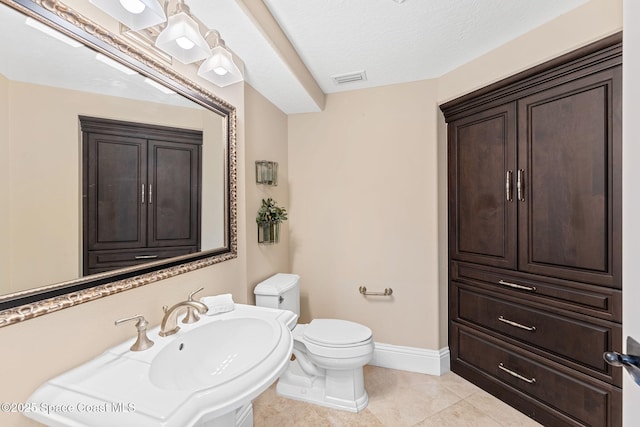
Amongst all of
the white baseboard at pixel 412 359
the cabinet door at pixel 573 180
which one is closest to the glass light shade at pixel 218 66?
the cabinet door at pixel 573 180

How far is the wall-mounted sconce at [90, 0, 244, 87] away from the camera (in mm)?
923

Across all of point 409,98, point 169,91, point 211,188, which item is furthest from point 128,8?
point 409,98

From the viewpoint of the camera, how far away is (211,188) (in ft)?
5.09

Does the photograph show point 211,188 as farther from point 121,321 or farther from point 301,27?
point 301,27

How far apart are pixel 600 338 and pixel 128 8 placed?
2484mm

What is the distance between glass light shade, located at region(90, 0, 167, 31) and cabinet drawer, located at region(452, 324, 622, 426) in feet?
8.23

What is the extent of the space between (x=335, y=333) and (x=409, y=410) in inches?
25.9

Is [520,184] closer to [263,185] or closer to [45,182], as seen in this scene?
A: [263,185]

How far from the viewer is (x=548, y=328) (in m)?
1.69

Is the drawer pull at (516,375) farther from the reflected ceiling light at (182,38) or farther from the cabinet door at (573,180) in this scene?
the reflected ceiling light at (182,38)

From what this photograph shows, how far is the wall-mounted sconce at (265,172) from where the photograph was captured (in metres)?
2.09

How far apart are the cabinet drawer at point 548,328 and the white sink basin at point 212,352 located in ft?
5.28

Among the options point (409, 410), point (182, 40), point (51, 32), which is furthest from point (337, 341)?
point (51, 32)

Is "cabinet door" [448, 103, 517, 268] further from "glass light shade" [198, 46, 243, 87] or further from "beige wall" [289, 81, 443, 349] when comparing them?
"glass light shade" [198, 46, 243, 87]
